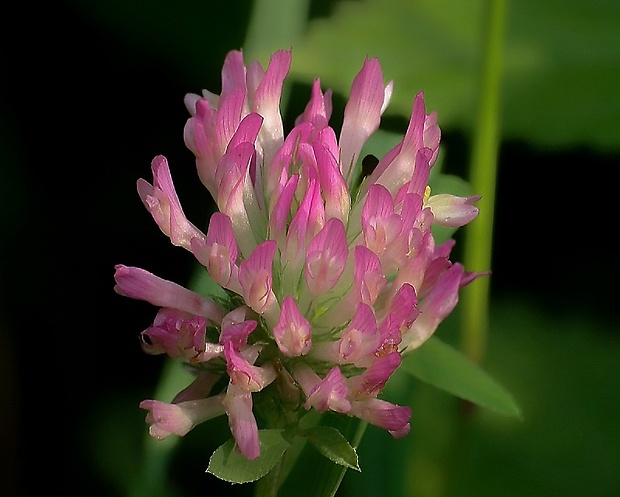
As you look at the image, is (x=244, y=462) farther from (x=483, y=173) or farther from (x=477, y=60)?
(x=477, y=60)

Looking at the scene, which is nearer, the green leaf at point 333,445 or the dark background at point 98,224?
the green leaf at point 333,445

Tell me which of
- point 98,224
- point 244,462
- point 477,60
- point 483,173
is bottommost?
point 244,462

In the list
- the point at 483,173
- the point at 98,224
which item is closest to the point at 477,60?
the point at 483,173

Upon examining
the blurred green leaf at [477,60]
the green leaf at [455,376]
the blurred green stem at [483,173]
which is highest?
the blurred green leaf at [477,60]

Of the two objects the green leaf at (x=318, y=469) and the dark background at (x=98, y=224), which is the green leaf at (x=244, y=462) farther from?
the dark background at (x=98, y=224)

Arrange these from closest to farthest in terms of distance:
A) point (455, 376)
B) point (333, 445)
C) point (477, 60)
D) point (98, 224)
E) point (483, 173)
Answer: point (333, 445), point (455, 376), point (483, 173), point (477, 60), point (98, 224)

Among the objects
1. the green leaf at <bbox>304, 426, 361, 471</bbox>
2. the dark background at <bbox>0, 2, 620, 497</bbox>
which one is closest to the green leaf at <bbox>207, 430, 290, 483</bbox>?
the green leaf at <bbox>304, 426, 361, 471</bbox>

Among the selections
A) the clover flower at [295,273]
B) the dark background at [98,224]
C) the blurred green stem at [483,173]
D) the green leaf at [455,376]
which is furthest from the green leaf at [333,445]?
the dark background at [98,224]
